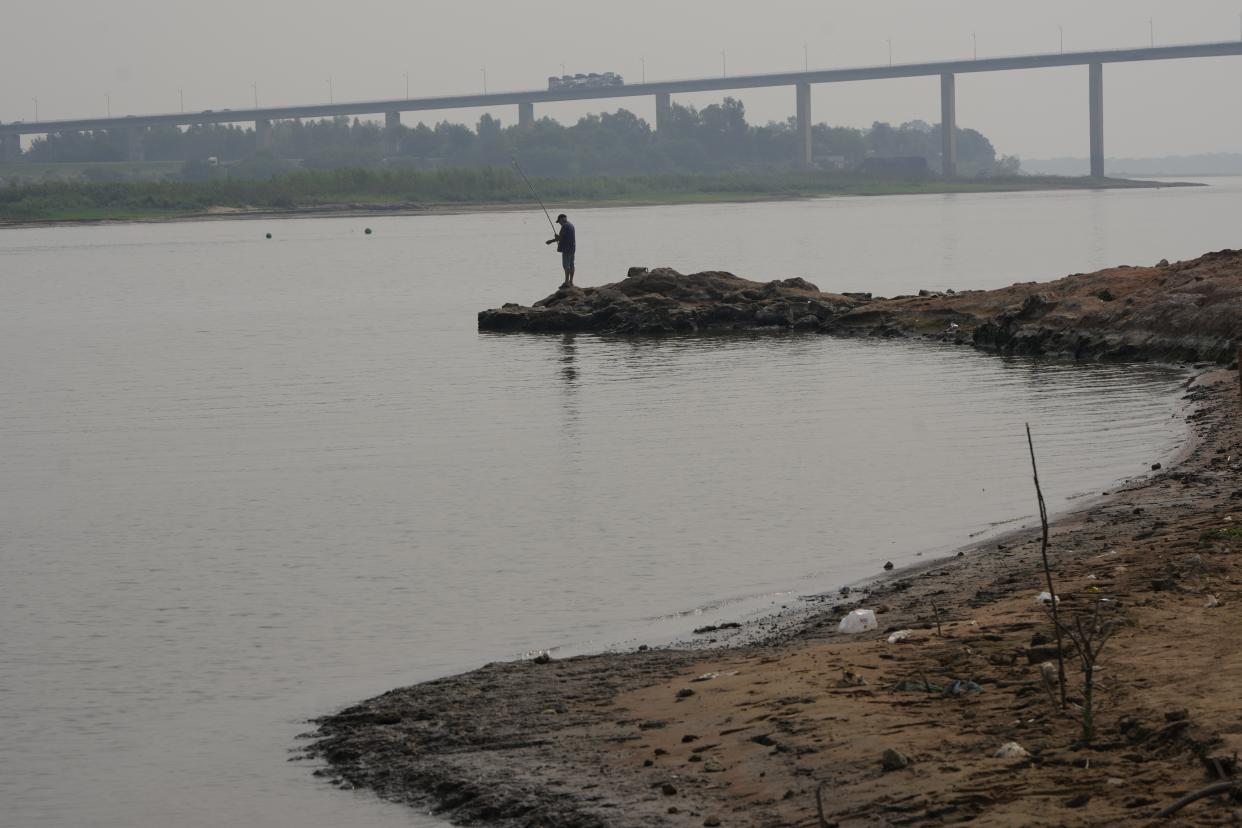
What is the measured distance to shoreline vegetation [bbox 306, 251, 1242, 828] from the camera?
616cm

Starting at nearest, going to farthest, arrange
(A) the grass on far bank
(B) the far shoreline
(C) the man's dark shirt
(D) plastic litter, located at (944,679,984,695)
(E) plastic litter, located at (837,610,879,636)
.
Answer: (D) plastic litter, located at (944,679,984,695) → (E) plastic litter, located at (837,610,879,636) → (C) the man's dark shirt → (B) the far shoreline → (A) the grass on far bank

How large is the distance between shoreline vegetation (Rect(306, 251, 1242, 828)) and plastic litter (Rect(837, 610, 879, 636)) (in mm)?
63

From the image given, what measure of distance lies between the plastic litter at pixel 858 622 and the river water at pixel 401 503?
1.16m

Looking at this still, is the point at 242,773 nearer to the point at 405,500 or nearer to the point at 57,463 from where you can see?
the point at 405,500

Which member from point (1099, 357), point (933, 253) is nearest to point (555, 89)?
point (933, 253)

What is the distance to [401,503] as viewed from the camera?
1452cm

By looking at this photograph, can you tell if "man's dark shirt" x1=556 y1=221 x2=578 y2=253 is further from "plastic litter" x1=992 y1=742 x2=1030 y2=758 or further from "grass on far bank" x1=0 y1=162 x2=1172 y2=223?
"grass on far bank" x1=0 y1=162 x2=1172 y2=223

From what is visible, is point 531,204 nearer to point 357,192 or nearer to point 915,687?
point 357,192

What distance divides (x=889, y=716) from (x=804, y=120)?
155 meters

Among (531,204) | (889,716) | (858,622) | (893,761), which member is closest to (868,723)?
(889,716)


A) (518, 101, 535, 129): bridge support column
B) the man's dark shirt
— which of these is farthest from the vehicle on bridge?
the man's dark shirt

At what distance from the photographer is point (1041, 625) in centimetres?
826

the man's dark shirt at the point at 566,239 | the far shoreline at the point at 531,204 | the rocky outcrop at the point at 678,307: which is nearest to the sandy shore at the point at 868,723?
the rocky outcrop at the point at 678,307

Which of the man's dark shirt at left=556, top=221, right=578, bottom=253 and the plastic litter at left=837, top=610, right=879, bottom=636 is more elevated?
the man's dark shirt at left=556, top=221, right=578, bottom=253
